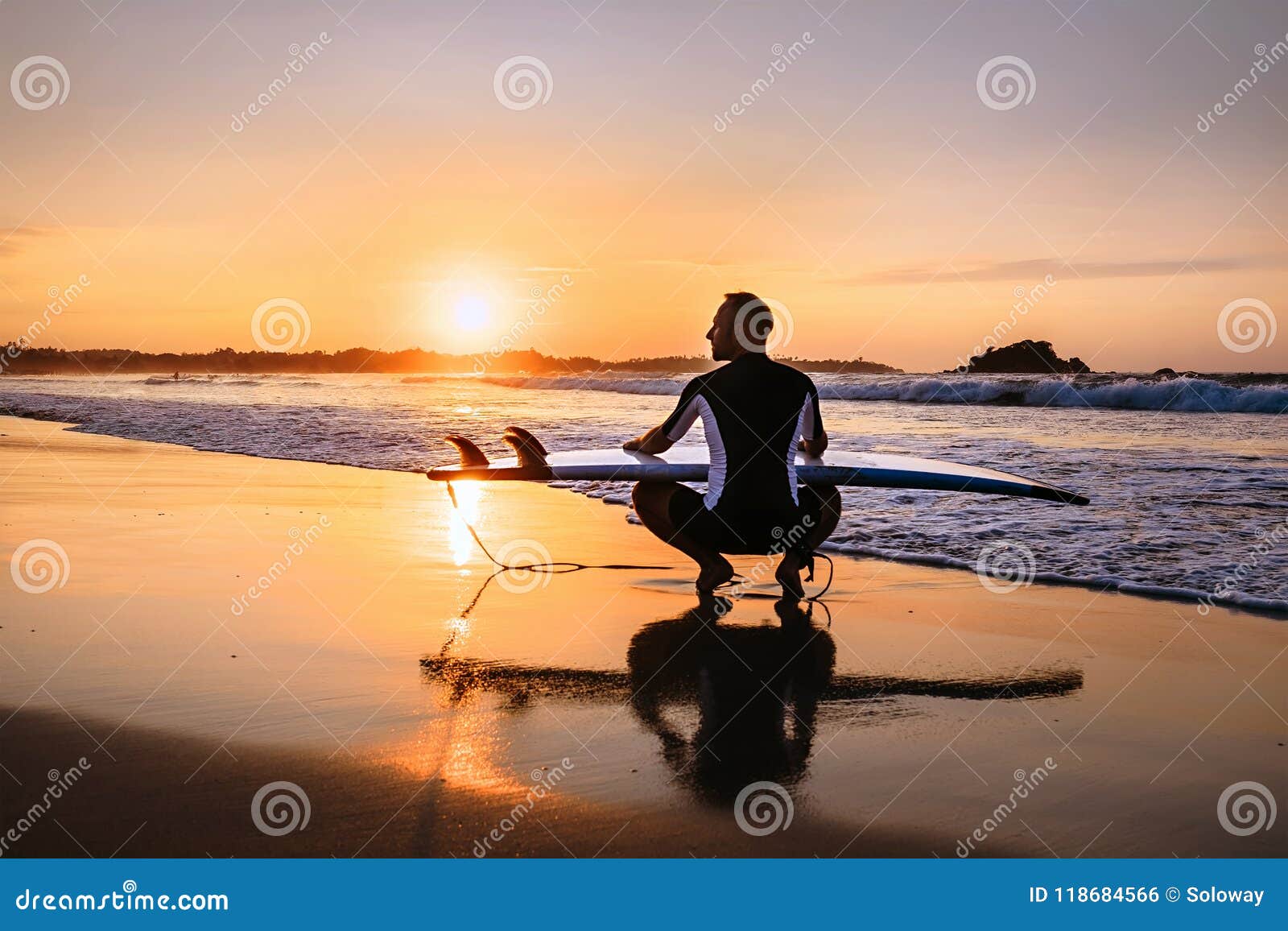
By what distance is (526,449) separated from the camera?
578cm

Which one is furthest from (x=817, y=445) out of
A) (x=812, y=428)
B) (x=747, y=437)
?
(x=747, y=437)

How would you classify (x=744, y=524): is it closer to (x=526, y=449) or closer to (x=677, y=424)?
(x=677, y=424)

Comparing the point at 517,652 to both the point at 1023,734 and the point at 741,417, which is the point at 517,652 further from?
the point at 1023,734

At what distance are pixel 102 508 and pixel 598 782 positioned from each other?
6472 millimetres

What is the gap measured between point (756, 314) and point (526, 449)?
62.6 inches

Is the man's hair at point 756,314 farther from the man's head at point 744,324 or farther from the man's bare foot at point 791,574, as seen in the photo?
the man's bare foot at point 791,574

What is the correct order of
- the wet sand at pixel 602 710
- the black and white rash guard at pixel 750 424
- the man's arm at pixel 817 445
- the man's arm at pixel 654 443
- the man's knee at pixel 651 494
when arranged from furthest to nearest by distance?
the man's knee at pixel 651 494 → the man's arm at pixel 817 445 → the man's arm at pixel 654 443 → the black and white rash guard at pixel 750 424 → the wet sand at pixel 602 710

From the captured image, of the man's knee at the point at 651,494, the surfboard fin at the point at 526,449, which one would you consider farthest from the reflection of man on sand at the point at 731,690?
the surfboard fin at the point at 526,449

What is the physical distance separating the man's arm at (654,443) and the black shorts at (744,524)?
0.23 m

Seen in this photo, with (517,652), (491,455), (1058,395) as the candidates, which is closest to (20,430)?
(491,455)

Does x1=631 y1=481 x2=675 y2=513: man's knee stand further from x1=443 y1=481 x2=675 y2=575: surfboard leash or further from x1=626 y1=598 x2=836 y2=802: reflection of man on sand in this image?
x1=443 y1=481 x2=675 y2=575: surfboard leash

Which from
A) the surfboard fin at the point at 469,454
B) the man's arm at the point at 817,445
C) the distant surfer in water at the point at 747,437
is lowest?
the distant surfer in water at the point at 747,437

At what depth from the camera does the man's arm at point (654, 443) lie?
16.7 ft
